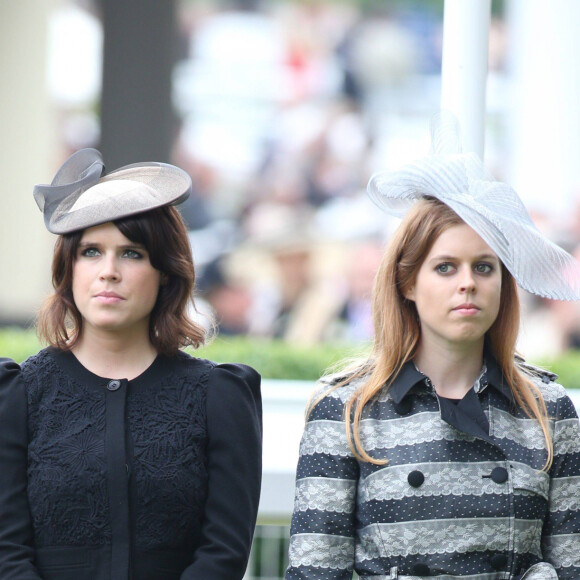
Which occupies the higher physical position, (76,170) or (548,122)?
(548,122)

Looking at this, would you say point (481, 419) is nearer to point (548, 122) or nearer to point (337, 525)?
point (337, 525)

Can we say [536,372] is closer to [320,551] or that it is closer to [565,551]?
[565,551]

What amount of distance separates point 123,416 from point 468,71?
1.36 m

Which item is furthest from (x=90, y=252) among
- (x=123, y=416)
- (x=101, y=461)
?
(x=101, y=461)

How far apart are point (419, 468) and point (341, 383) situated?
292 mm

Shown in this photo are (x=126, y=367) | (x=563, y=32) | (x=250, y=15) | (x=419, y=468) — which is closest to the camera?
(x=419, y=468)

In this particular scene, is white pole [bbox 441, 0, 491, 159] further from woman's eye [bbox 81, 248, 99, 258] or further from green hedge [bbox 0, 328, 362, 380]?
green hedge [bbox 0, 328, 362, 380]

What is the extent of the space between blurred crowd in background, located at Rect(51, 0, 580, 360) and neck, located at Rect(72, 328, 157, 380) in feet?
19.9

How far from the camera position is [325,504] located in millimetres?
3041

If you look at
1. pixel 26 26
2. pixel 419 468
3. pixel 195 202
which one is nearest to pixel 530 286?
pixel 419 468

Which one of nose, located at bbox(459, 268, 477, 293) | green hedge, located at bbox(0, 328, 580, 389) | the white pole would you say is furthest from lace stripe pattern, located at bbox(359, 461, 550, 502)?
green hedge, located at bbox(0, 328, 580, 389)

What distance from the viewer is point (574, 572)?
3.07 metres

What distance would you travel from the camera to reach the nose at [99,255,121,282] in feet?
10.2

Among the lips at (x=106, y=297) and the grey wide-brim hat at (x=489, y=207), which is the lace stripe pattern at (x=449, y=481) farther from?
the lips at (x=106, y=297)
